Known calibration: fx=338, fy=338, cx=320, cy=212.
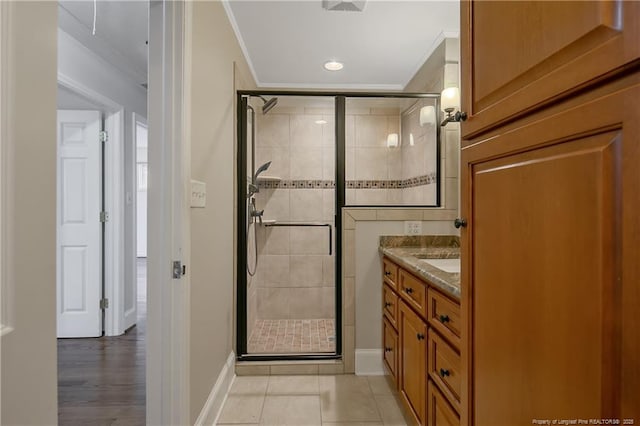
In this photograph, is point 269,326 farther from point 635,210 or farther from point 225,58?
point 635,210

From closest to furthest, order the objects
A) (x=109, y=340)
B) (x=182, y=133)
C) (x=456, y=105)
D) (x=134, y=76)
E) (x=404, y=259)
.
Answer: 1. (x=182, y=133)
2. (x=404, y=259)
3. (x=456, y=105)
4. (x=109, y=340)
5. (x=134, y=76)

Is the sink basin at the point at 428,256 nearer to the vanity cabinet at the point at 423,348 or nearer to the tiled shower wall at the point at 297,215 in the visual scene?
the vanity cabinet at the point at 423,348

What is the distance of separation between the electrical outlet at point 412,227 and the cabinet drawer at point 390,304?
0.42 m

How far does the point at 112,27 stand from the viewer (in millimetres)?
2449

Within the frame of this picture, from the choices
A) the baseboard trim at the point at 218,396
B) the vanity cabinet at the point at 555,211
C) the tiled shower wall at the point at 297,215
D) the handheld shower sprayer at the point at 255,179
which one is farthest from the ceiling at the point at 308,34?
the baseboard trim at the point at 218,396

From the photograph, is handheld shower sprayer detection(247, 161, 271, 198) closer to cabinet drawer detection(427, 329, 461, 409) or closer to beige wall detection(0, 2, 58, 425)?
cabinet drawer detection(427, 329, 461, 409)

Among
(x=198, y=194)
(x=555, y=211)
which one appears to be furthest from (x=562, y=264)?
(x=198, y=194)

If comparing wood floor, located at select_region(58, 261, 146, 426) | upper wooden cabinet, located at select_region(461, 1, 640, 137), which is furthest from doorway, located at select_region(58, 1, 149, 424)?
upper wooden cabinet, located at select_region(461, 1, 640, 137)

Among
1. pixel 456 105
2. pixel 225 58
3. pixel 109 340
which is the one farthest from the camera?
pixel 109 340

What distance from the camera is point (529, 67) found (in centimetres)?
63

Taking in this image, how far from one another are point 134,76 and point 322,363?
10.3 ft

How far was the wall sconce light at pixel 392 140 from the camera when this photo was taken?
3.33m

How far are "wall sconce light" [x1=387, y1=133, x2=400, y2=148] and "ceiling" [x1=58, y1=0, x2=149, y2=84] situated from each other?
2.24 meters

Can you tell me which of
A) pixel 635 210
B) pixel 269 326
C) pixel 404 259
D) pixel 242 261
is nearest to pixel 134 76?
pixel 242 261
